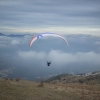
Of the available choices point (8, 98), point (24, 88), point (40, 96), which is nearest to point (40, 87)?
point (24, 88)

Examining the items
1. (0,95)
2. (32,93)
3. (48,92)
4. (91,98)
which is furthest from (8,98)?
(91,98)

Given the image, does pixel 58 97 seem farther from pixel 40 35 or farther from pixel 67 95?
pixel 40 35

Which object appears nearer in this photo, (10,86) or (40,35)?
(10,86)

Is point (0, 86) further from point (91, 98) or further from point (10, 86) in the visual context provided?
point (91, 98)

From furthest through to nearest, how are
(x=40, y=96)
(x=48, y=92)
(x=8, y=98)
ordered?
(x=48, y=92) < (x=40, y=96) < (x=8, y=98)

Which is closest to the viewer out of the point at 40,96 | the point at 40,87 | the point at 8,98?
the point at 8,98

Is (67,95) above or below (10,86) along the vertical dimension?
below

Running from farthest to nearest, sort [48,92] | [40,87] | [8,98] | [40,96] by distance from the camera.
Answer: [40,87], [48,92], [40,96], [8,98]

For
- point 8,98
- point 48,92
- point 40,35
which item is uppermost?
point 40,35

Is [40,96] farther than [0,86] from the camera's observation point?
No
